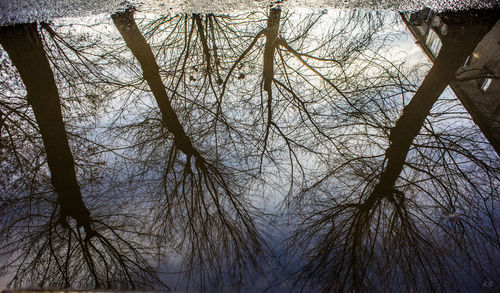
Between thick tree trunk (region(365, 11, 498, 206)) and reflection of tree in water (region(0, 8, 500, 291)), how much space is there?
Answer: 1 cm

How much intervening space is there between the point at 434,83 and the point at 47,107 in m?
3.16

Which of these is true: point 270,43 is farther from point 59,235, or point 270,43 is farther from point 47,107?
point 59,235

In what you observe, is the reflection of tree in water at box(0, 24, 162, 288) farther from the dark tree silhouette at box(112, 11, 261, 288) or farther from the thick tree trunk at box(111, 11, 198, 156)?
the thick tree trunk at box(111, 11, 198, 156)

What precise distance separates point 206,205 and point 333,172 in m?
0.81

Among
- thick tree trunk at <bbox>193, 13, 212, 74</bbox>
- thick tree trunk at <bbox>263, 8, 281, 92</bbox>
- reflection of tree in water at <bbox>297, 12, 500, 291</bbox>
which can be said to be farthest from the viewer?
thick tree trunk at <bbox>193, 13, 212, 74</bbox>

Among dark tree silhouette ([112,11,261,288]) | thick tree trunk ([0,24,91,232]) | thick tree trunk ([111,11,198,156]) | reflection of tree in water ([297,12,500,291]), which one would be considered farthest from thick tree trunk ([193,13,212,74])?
reflection of tree in water ([297,12,500,291])

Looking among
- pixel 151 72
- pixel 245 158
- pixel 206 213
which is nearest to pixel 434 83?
pixel 245 158

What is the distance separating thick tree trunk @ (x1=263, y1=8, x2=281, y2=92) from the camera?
8.52ft

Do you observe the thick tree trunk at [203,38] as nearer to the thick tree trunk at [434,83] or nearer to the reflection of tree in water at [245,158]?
the reflection of tree in water at [245,158]

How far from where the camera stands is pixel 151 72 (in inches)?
105

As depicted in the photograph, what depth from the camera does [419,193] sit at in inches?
66.2

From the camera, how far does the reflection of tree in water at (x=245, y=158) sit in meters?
1.42

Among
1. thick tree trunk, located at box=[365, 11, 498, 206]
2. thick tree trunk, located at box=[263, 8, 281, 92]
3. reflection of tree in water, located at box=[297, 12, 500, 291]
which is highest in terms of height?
thick tree trunk, located at box=[263, 8, 281, 92]

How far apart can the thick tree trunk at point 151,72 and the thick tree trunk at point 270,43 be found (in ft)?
2.74
